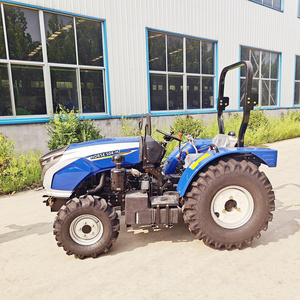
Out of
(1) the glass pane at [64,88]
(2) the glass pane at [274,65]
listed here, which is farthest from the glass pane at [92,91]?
(2) the glass pane at [274,65]

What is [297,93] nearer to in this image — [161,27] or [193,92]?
[193,92]

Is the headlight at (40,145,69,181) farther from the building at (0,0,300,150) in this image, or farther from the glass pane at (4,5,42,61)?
the glass pane at (4,5,42,61)

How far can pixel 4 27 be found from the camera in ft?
19.6

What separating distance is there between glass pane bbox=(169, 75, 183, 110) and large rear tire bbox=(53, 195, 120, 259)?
7.10 metres

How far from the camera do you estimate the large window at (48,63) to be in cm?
615

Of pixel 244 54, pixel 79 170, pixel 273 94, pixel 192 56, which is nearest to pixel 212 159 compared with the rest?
pixel 79 170

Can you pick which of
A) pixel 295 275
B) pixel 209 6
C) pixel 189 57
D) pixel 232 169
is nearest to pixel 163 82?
pixel 189 57

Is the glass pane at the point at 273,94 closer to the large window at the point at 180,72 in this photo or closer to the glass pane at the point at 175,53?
the large window at the point at 180,72

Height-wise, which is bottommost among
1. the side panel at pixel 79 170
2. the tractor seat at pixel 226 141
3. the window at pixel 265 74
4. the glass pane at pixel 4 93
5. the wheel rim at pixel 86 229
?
the wheel rim at pixel 86 229

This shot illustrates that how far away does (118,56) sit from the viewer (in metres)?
7.63

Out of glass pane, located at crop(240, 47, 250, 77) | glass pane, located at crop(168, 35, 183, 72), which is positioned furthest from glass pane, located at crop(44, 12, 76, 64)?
glass pane, located at crop(240, 47, 250, 77)

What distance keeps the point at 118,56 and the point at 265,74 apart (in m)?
8.56

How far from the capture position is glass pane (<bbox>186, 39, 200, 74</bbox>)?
9.48 m

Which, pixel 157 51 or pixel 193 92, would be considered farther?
pixel 193 92
